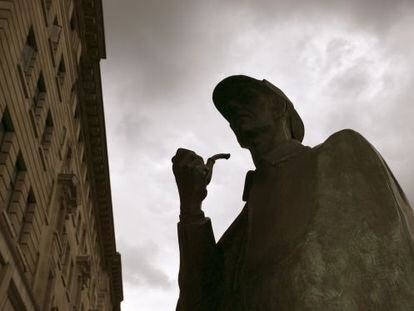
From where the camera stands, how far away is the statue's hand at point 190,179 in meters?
2.63

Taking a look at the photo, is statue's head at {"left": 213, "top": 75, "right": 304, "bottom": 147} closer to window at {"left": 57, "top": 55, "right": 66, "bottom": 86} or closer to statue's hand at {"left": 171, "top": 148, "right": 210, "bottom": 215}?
statue's hand at {"left": 171, "top": 148, "right": 210, "bottom": 215}

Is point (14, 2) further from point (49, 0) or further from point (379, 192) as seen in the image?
point (379, 192)

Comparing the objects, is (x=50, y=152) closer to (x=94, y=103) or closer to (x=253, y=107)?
(x=94, y=103)

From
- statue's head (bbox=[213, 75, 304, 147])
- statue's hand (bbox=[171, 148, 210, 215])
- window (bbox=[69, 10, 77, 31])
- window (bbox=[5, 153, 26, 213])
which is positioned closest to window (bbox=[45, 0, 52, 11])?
window (bbox=[69, 10, 77, 31])

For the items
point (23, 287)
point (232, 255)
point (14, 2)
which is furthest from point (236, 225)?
point (23, 287)

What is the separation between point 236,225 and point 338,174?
0.78 m

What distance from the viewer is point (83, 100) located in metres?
30.0

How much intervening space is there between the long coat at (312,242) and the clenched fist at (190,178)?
11 centimetres

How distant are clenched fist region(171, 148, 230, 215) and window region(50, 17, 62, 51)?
2069cm

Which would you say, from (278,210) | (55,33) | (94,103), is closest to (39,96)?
(55,33)

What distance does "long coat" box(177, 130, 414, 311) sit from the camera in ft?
6.45

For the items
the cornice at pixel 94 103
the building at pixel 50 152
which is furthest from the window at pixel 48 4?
the cornice at pixel 94 103

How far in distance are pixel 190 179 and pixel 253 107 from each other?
0.66 metres

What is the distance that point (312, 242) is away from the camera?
6.97ft
